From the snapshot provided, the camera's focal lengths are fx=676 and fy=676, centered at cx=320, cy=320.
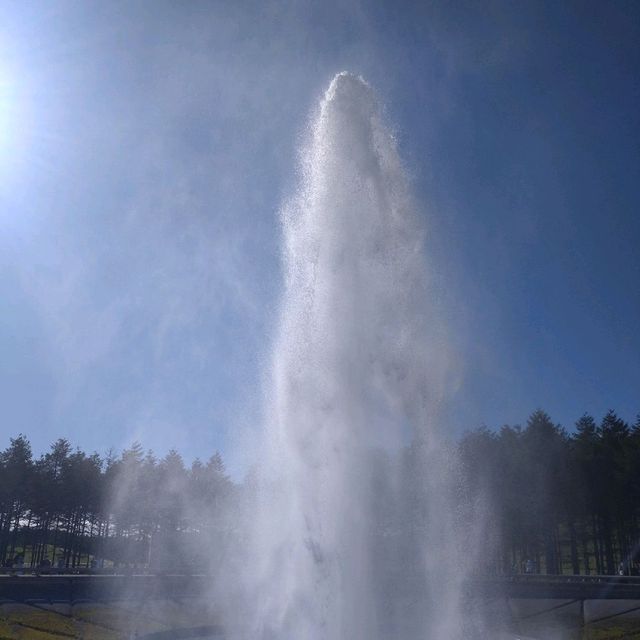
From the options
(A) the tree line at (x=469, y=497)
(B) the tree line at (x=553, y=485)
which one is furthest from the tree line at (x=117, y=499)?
(B) the tree line at (x=553, y=485)

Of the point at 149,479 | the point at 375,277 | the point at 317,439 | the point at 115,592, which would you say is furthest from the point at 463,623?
the point at 149,479

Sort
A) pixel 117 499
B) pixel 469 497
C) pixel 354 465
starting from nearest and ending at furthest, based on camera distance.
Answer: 1. pixel 354 465
2. pixel 469 497
3. pixel 117 499

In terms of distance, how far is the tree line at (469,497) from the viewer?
244ft

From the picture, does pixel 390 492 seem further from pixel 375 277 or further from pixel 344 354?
pixel 375 277

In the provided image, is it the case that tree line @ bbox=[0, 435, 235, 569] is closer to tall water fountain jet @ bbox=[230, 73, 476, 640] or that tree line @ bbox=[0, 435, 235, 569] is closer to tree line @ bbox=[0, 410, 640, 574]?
tree line @ bbox=[0, 410, 640, 574]

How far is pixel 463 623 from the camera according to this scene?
115ft

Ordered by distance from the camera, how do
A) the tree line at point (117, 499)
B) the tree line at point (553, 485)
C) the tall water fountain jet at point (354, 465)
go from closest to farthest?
the tall water fountain jet at point (354, 465)
the tree line at point (553, 485)
the tree line at point (117, 499)

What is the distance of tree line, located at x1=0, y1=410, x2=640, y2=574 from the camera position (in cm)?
7444

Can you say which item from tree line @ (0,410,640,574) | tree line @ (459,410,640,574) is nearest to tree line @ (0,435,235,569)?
tree line @ (0,410,640,574)

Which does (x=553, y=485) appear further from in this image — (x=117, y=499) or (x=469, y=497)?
(x=117, y=499)

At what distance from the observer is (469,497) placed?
58.1m

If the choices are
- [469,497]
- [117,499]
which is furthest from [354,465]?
[117,499]

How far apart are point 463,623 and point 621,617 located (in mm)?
17413

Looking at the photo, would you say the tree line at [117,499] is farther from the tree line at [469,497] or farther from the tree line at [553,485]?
the tree line at [553,485]
